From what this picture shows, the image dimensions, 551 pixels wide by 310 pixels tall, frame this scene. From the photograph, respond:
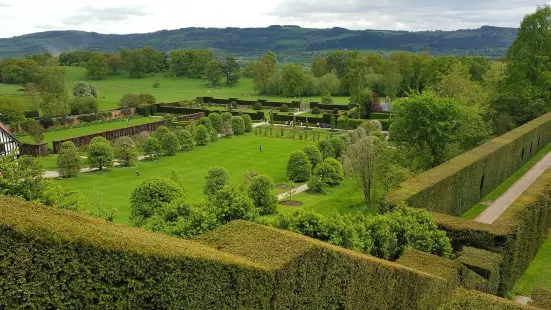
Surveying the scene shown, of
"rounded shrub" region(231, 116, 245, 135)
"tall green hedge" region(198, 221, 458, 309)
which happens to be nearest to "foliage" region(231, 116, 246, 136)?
"rounded shrub" region(231, 116, 245, 135)

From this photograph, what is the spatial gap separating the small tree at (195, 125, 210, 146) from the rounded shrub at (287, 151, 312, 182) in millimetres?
16392

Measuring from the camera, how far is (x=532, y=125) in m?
37.6

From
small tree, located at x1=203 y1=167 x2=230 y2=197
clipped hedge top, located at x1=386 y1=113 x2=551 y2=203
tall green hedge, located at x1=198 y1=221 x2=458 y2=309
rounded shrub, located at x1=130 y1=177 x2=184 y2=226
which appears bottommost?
small tree, located at x1=203 y1=167 x2=230 y2=197

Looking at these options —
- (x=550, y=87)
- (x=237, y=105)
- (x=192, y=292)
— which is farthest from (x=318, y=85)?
(x=192, y=292)

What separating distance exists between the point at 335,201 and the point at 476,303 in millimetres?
19772

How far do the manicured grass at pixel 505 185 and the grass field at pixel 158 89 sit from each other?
51.2m

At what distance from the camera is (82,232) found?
6.23m

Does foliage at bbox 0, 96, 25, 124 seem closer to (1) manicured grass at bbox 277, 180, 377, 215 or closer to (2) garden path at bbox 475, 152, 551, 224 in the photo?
(1) manicured grass at bbox 277, 180, 377, 215

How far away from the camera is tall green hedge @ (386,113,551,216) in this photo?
66.3 feet

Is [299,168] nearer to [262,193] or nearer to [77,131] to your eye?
[262,193]

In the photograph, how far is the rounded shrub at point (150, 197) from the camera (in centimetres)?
2227

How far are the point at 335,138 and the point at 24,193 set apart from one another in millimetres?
28983

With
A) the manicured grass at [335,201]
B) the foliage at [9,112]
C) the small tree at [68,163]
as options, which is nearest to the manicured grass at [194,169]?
the small tree at [68,163]

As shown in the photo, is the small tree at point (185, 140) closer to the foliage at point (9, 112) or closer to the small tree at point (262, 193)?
the small tree at point (262, 193)
